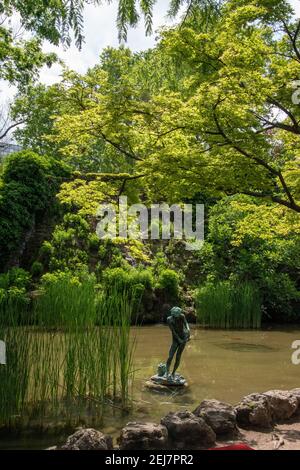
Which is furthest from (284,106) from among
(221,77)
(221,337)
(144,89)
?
(221,337)

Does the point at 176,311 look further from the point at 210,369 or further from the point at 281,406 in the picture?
the point at 210,369

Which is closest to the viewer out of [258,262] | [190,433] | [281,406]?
[190,433]

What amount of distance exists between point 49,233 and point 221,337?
665 cm

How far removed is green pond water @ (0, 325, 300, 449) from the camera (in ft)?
16.5

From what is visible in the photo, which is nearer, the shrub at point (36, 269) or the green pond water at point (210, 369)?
the green pond water at point (210, 369)

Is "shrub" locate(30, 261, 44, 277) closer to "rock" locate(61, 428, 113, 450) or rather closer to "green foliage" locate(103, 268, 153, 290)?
"green foliage" locate(103, 268, 153, 290)

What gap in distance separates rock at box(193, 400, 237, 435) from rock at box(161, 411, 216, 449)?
0.18 metres

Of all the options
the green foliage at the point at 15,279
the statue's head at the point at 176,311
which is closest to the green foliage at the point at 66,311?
the statue's head at the point at 176,311

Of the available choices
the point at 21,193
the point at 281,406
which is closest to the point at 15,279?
the point at 21,193

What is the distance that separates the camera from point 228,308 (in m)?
12.0

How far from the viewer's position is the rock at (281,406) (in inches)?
189

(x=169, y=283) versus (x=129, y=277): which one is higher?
(x=129, y=277)

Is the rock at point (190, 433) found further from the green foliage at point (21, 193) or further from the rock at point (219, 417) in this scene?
the green foliage at point (21, 193)

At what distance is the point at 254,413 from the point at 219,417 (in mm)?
431
